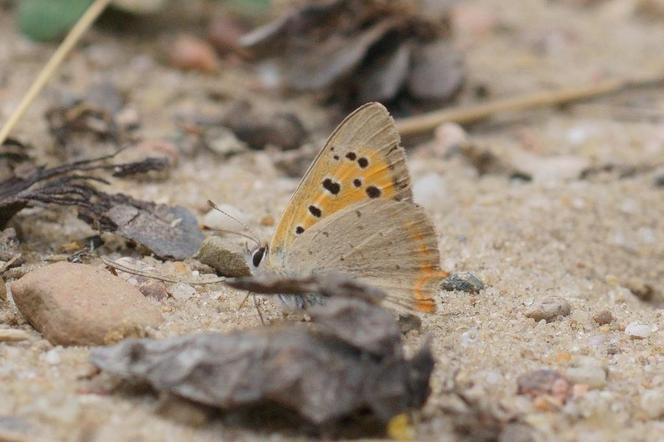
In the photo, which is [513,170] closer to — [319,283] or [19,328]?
[319,283]

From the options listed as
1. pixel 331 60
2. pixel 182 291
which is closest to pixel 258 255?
pixel 182 291

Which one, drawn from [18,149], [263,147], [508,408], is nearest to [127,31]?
[263,147]

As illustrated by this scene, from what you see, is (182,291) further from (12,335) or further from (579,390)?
(579,390)

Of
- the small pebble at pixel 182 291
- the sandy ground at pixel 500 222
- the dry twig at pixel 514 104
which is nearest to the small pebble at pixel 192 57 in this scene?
the sandy ground at pixel 500 222

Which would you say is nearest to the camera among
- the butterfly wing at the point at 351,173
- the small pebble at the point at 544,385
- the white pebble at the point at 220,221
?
the small pebble at the point at 544,385

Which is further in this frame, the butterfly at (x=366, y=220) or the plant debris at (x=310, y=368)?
the butterfly at (x=366, y=220)

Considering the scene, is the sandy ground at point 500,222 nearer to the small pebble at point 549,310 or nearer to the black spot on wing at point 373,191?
the small pebble at point 549,310
